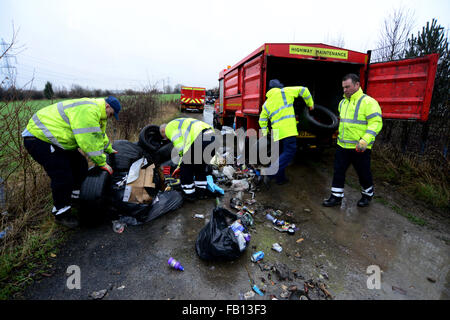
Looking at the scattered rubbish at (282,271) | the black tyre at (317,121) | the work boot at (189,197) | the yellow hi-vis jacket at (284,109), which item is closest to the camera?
the scattered rubbish at (282,271)

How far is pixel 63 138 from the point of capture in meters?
2.38

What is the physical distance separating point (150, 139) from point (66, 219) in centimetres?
156

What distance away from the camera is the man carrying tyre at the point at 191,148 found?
3062 millimetres

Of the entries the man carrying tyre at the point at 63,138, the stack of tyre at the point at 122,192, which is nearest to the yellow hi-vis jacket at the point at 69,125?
the man carrying tyre at the point at 63,138

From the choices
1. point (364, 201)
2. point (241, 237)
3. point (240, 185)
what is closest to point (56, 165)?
point (241, 237)

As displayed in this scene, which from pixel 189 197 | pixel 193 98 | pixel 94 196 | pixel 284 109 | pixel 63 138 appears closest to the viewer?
pixel 63 138

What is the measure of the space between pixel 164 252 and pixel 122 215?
3.01 ft

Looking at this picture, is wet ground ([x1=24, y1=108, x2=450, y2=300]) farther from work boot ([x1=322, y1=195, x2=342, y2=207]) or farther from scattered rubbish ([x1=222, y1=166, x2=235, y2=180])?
scattered rubbish ([x1=222, y1=166, x2=235, y2=180])

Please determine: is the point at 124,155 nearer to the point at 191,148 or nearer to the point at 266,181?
the point at 191,148

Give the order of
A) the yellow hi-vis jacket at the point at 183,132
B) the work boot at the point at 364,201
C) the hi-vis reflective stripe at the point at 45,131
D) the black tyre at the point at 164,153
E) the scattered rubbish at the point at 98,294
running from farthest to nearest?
the black tyre at the point at 164,153
the work boot at the point at 364,201
the yellow hi-vis jacket at the point at 183,132
the hi-vis reflective stripe at the point at 45,131
the scattered rubbish at the point at 98,294

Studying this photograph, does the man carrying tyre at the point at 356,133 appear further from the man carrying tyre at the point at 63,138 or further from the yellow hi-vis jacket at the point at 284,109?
the man carrying tyre at the point at 63,138

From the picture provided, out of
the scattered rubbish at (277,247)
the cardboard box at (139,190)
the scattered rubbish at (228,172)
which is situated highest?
the cardboard box at (139,190)

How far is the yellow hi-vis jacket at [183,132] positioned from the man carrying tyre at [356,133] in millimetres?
1941
